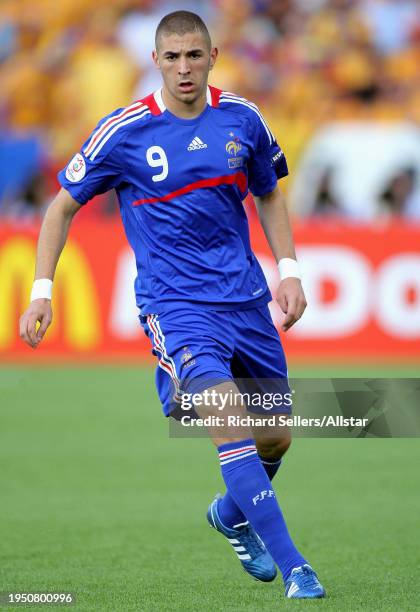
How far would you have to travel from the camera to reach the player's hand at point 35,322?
4691 mm

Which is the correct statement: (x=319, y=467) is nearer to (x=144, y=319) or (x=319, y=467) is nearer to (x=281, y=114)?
(x=144, y=319)

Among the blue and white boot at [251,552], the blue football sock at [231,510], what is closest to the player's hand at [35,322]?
the blue football sock at [231,510]

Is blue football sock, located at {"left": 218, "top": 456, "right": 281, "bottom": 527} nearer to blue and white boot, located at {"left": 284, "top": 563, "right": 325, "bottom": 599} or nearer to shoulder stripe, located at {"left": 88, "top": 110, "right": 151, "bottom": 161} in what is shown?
blue and white boot, located at {"left": 284, "top": 563, "right": 325, "bottom": 599}

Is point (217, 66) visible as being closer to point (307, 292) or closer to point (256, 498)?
point (307, 292)

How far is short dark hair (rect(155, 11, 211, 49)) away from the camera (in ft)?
16.2

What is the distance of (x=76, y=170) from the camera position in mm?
5070

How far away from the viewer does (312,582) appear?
448 centimetres

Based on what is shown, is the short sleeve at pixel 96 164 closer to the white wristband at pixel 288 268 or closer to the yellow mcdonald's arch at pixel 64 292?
the white wristband at pixel 288 268

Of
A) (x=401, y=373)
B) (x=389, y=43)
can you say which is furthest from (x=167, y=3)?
(x=401, y=373)

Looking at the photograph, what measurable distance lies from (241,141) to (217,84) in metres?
12.0

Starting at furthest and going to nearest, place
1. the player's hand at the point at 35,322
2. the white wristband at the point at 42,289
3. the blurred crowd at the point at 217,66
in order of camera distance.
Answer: the blurred crowd at the point at 217,66
the white wristband at the point at 42,289
the player's hand at the point at 35,322

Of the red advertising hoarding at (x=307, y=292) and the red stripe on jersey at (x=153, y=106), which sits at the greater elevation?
the red stripe on jersey at (x=153, y=106)

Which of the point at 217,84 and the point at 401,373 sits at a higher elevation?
the point at 217,84

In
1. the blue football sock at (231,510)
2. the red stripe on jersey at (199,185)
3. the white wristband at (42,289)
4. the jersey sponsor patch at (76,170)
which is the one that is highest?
the jersey sponsor patch at (76,170)
